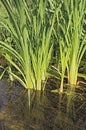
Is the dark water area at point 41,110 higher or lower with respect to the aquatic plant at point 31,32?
lower

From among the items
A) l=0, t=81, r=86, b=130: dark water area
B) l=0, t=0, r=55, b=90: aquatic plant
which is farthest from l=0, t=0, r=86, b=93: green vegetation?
l=0, t=81, r=86, b=130: dark water area

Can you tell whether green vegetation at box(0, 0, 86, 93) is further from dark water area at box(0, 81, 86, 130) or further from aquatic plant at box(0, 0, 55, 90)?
dark water area at box(0, 81, 86, 130)

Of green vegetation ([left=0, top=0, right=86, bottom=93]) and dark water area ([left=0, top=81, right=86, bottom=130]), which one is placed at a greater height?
green vegetation ([left=0, top=0, right=86, bottom=93])

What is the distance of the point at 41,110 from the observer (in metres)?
2.61

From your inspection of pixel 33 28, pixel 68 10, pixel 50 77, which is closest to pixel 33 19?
pixel 33 28

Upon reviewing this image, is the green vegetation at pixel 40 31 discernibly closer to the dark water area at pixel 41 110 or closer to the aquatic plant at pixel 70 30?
the aquatic plant at pixel 70 30

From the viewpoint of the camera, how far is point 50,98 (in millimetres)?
2867

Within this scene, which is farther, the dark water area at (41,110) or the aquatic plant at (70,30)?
the aquatic plant at (70,30)

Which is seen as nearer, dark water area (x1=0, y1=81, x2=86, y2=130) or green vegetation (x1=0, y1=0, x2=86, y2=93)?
dark water area (x1=0, y1=81, x2=86, y2=130)

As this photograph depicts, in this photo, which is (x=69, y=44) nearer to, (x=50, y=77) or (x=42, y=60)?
(x=42, y=60)

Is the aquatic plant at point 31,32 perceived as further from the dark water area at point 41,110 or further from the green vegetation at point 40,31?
the dark water area at point 41,110

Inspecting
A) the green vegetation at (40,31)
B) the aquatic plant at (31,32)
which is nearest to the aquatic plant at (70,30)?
the green vegetation at (40,31)

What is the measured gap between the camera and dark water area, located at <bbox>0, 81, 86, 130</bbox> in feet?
7.70

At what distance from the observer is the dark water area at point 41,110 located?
92.4 inches
